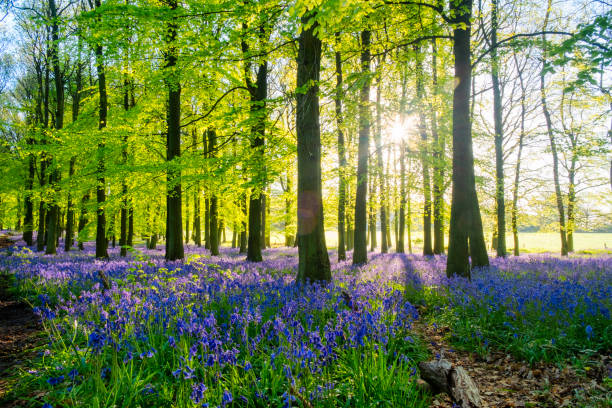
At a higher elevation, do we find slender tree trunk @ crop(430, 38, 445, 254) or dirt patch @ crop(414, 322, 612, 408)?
slender tree trunk @ crop(430, 38, 445, 254)

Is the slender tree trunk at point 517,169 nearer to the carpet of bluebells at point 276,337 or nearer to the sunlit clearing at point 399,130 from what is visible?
the sunlit clearing at point 399,130

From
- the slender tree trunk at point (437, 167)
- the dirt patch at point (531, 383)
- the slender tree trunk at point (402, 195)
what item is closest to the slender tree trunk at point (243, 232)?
the slender tree trunk at point (402, 195)

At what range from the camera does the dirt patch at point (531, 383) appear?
10.0 feet

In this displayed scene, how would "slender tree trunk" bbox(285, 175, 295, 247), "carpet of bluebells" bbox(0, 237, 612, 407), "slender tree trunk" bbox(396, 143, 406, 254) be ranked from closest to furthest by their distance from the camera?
"carpet of bluebells" bbox(0, 237, 612, 407), "slender tree trunk" bbox(285, 175, 295, 247), "slender tree trunk" bbox(396, 143, 406, 254)

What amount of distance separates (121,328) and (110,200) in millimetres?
9234

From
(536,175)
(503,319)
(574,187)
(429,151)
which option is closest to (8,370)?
(503,319)

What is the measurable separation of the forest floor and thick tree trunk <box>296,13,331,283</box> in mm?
4757

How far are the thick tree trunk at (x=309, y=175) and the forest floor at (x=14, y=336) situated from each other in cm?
476

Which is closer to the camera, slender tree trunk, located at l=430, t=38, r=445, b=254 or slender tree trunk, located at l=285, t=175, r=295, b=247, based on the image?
slender tree trunk, located at l=285, t=175, r=295, b=247

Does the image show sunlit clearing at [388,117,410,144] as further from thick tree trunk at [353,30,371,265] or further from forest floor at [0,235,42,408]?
forest floor at [0,235,42,408]

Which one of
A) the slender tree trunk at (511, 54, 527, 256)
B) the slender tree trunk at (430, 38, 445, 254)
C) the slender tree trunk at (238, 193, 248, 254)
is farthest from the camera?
the slender tree trunk at (238, 193, 248, 254)

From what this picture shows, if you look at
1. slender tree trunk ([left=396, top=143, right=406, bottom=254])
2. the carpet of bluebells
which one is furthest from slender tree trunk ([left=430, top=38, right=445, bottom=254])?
the carpet of bluebells

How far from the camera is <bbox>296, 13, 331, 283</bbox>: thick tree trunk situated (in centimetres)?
719

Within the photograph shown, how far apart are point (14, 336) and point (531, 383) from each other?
24.7ft
